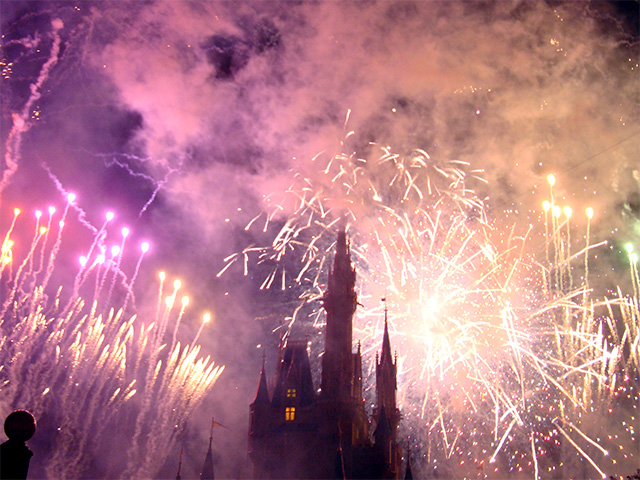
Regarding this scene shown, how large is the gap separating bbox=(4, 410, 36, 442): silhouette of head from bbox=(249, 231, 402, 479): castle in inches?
1461

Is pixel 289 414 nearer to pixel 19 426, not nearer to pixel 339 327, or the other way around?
pixel 339 327

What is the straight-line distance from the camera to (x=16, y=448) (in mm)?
5812

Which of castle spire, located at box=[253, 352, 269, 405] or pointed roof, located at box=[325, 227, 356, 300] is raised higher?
pointed roof, located at box=[325, 227, 356, 300]

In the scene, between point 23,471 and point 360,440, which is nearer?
point 23,471


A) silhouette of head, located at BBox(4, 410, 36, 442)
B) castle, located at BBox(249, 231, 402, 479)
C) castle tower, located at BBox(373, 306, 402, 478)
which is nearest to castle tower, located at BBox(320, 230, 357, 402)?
castle, located at BBox(249, 231, 402, 479)

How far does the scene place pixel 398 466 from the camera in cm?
4638

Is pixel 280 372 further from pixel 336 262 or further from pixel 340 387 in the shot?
pixel 336 262

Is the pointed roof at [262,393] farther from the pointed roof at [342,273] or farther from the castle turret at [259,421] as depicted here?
the pointed roof at [342,273]

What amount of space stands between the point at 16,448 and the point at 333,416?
38985mm

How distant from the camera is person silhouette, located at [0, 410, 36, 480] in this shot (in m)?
5.63

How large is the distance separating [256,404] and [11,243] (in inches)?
1127

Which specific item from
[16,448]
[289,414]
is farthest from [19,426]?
[289,414]

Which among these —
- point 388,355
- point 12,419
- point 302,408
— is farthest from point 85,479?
point 12,419

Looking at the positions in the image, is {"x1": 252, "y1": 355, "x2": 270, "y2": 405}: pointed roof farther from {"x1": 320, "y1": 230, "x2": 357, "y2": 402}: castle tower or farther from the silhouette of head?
the silhouette of head
